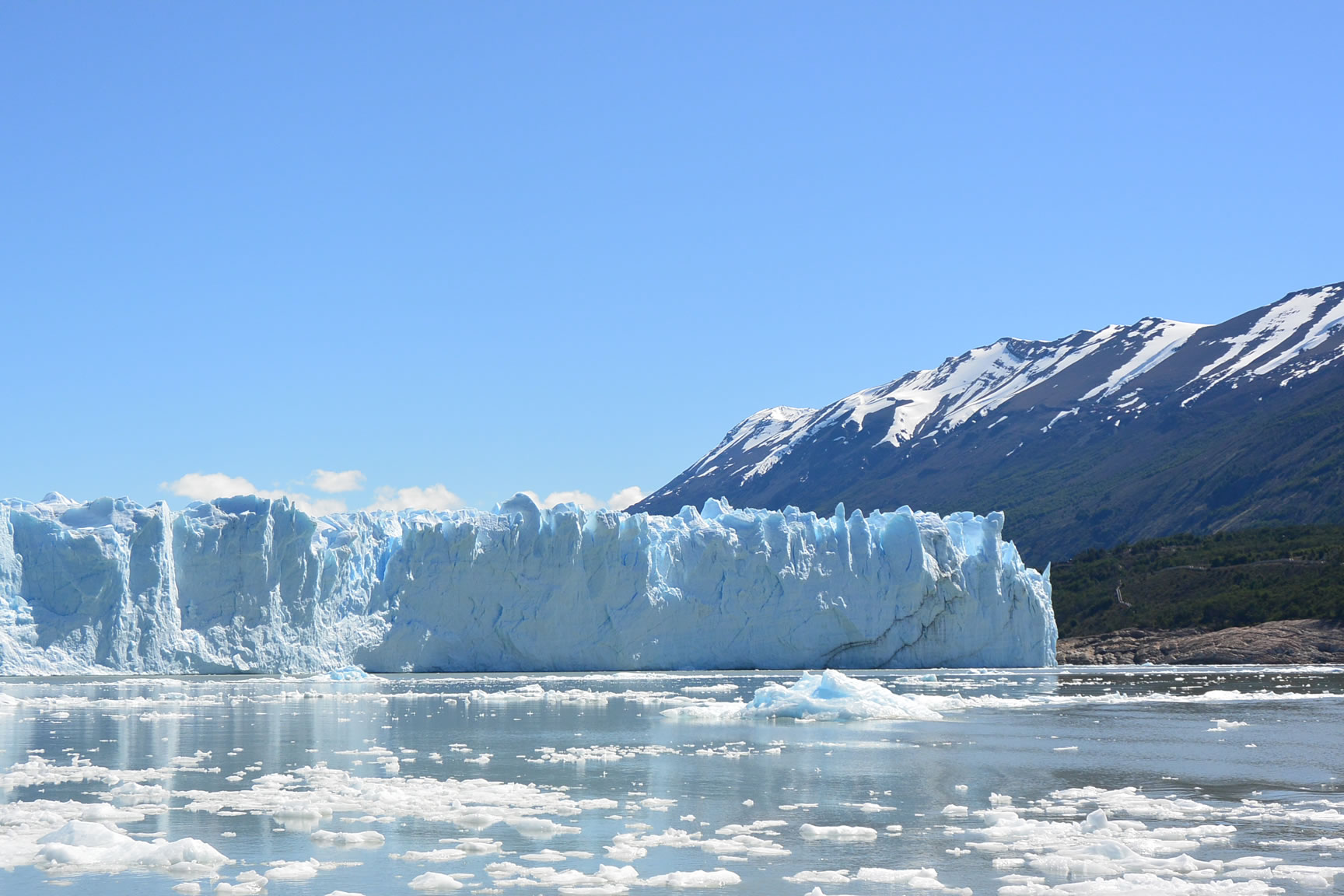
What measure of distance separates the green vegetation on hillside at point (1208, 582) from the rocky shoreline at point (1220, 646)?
0.73 metres

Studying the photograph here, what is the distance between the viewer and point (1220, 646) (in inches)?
1615

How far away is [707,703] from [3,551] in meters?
18.5

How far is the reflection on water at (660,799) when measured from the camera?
8.93 meters

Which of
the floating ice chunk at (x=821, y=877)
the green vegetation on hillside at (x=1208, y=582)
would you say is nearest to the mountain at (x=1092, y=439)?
the green vegetation on hillside at (x=1208, y=582)

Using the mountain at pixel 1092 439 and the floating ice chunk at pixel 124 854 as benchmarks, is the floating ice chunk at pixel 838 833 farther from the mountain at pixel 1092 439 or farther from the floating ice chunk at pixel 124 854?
the mountain at pixel 1092 439

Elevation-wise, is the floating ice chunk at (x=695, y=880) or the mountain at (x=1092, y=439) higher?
the mountain at (x=1092, y=439)

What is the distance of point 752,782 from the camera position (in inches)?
527

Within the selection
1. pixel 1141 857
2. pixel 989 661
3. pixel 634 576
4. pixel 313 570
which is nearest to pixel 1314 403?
pixel 989 661

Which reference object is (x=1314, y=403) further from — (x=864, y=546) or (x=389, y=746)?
(x=389, y=746)

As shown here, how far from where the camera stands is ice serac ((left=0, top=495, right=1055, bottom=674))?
31.8 m

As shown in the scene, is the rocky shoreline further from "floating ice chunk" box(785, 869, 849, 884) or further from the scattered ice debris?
"floating ice chunk" box(785, 869, 849, 884)

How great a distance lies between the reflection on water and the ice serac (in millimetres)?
10238

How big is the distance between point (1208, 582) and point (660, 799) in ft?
131

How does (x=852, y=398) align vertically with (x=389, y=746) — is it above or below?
above
